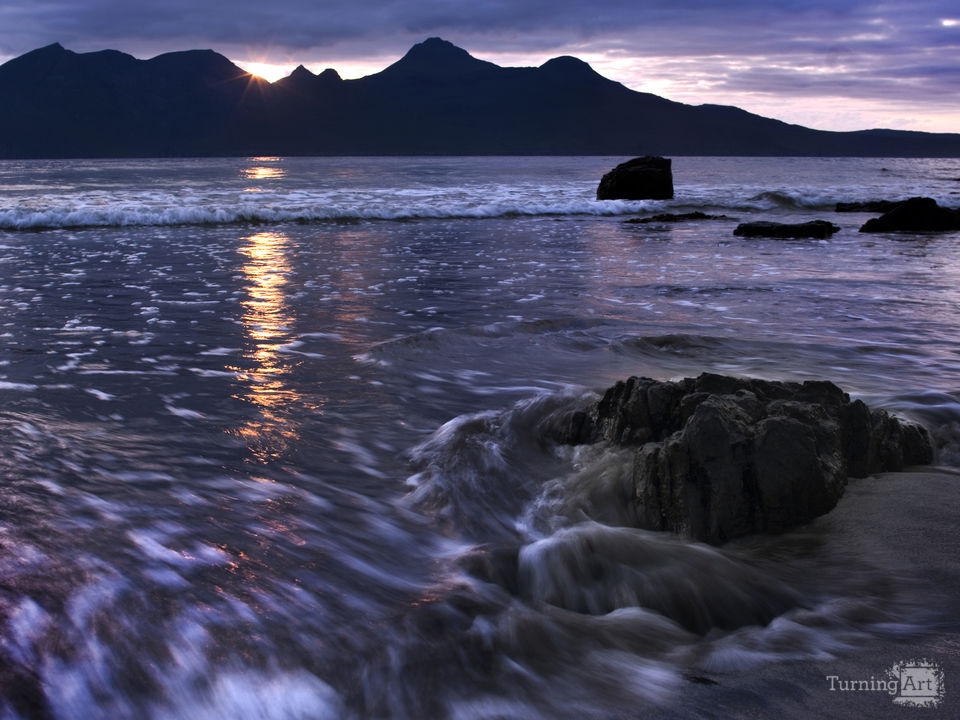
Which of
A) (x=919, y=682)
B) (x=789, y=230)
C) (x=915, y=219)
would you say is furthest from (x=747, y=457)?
(x=915, y=219)

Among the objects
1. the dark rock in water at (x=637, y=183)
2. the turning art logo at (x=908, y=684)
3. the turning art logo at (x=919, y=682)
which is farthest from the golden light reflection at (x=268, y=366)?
the dark rock in water at (x=637, y=183)

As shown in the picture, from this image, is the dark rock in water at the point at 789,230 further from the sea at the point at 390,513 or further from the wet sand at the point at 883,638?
the wet sand at the point at 883,638

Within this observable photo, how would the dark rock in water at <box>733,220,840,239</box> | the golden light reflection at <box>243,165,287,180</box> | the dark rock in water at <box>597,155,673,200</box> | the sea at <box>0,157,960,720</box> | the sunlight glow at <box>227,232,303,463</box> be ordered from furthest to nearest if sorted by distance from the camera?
the golden light reflection at <box>243,165,287,180</box> → the dark rock in water at <box>597,155,673,200</box> → the dark rock in water at <box>733,220,840,239</box> → the sunlight glow at <box>227,232,303,463</box> → the sea at <box>0,157,960,720</box>

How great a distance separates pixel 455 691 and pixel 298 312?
614 centimetres

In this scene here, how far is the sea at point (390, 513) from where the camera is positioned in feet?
7.38

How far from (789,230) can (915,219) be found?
176 inches

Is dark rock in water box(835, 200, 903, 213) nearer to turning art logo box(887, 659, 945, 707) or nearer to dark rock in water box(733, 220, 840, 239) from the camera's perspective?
dark rock in water box(733, 220, 840, 239)

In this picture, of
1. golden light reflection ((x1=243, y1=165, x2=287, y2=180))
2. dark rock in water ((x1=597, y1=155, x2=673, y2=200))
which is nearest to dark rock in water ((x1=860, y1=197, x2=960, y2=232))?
dark rock in water ((x1=597, y1=155, x2=673, y2=200))

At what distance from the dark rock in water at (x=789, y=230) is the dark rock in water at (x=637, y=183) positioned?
12.5 m

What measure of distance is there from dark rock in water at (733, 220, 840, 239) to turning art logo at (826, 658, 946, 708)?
1582cm

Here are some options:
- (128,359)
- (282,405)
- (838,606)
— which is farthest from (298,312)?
(838,606)

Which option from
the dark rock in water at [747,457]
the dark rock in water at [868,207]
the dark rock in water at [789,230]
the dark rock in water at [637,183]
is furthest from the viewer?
the dark rock in water at [637,183]

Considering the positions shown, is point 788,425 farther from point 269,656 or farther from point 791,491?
point 269,656

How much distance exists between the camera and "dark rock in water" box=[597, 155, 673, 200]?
96.0 ft
